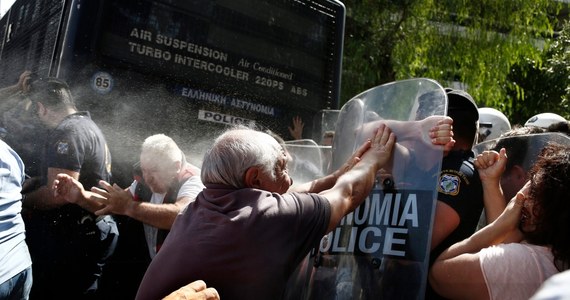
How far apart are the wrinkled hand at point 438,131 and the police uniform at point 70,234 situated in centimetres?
207

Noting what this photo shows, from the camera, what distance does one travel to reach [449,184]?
95.3 inches

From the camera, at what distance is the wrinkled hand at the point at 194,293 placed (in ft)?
6.00

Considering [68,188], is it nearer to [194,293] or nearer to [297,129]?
[194,293]

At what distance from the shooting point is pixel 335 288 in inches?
100

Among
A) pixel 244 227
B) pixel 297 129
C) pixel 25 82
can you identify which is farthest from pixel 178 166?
pixel 244 227

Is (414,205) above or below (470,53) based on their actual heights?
below

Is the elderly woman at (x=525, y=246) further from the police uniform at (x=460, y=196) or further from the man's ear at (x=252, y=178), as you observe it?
the man's ear at (x=252, y=178)

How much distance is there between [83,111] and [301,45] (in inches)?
67.8

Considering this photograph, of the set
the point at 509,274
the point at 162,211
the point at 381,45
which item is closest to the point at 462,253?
the point at 509,274

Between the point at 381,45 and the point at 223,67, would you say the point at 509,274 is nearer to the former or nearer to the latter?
the point at 223,67

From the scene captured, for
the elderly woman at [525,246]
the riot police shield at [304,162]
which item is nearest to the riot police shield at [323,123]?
the riot police shield at [304,162]

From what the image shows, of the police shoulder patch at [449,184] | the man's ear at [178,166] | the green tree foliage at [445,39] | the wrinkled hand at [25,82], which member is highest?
the green tree foliage at [445,39]

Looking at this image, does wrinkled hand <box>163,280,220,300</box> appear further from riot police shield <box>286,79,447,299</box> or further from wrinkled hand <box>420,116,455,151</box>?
wrinkled hand <box>420,116,455,151</box>

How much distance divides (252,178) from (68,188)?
141 centimetres
